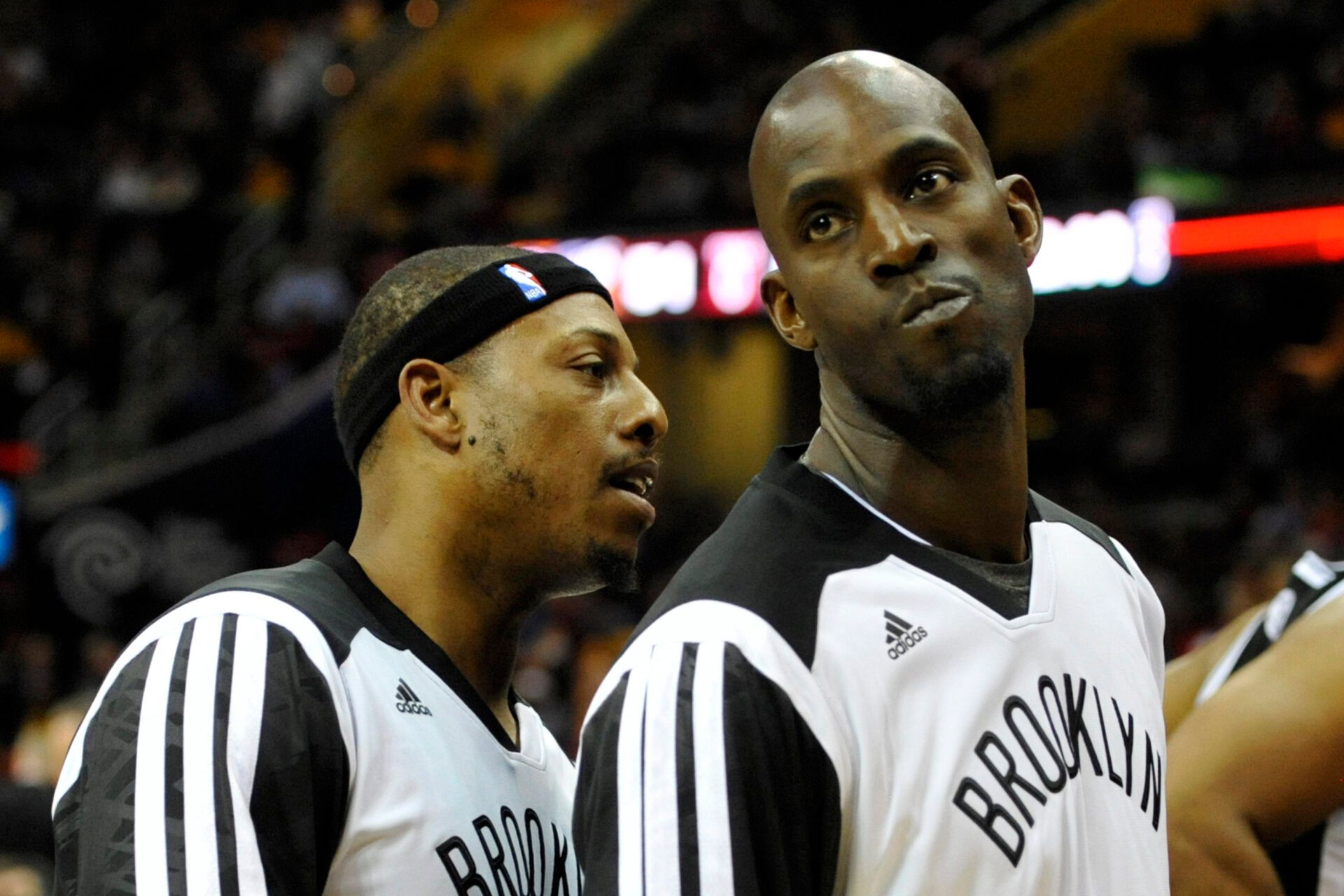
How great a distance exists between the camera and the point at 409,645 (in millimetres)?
2395

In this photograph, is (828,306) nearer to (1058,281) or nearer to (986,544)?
(986,544)

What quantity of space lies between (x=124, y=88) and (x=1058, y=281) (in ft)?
36.3

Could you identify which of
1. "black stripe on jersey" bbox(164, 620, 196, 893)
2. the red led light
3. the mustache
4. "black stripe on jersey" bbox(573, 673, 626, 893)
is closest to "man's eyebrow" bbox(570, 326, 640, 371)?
the mustache

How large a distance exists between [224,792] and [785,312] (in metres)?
0.90

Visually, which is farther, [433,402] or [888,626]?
[433,402]

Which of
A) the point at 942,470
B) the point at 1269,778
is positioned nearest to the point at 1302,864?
the point at 1269,778

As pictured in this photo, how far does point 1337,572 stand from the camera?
2.78 metres

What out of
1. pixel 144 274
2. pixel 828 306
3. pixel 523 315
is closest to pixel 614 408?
pixel 523 315

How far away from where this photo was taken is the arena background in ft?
30.9

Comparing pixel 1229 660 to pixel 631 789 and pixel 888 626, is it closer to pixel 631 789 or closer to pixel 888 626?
pixel 888 626

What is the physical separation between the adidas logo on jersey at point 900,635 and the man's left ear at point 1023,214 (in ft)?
1.78

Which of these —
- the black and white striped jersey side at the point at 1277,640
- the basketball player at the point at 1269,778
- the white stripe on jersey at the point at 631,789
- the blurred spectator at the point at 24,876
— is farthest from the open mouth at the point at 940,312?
the blurred spectator at the point at 24,876

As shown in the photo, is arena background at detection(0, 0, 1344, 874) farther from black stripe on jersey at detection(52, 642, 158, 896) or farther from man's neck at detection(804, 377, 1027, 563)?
man's neck at detection(804, 377, 1027, 563)

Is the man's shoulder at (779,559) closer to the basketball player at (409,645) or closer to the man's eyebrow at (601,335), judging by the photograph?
the basketball player at (409,645)
